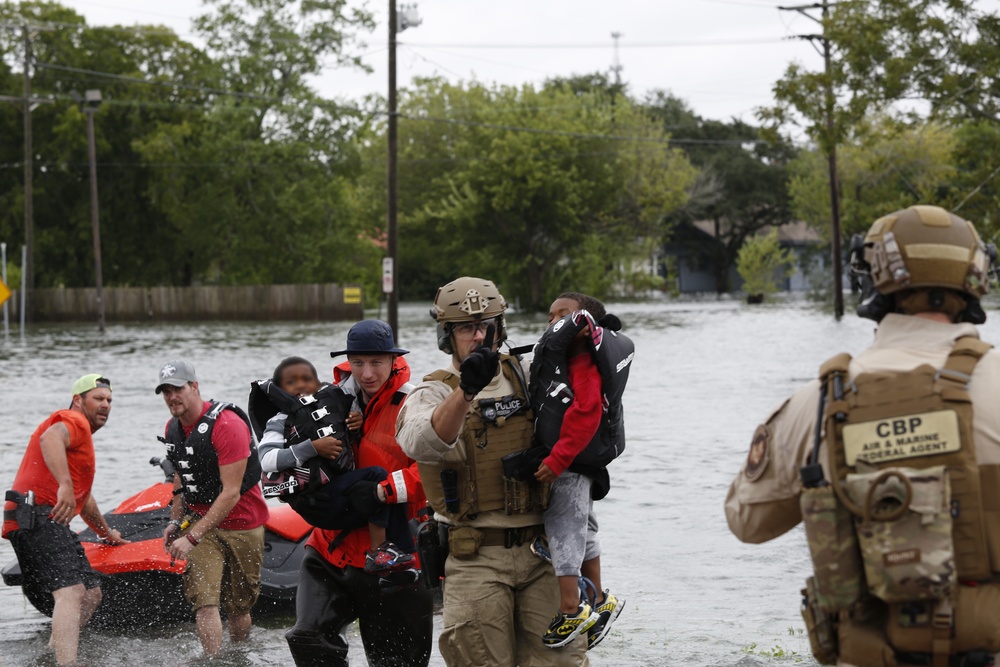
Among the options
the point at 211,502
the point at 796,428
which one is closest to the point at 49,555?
the point at 211,502

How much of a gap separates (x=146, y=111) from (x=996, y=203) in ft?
163

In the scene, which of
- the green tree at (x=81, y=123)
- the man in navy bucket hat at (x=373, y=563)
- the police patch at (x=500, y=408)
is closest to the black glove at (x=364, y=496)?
the man in navy bucket hat at (x=373, y=563)

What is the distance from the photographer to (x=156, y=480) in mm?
14297

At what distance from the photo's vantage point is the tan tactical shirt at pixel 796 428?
136 inches

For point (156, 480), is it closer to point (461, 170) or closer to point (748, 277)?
point (461, 170)

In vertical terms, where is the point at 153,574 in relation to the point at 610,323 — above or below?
below

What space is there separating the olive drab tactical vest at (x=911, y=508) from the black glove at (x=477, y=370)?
4.86ft

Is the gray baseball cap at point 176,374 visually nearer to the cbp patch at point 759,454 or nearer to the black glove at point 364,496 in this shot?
the black glove at point 364,496

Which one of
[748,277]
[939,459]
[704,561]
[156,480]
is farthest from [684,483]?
[748,277]

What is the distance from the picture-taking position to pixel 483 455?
5043 mm

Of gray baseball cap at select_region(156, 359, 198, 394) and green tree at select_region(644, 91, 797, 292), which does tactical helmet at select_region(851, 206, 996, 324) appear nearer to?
gray baseball cap at select_region(156, 359, 198, 394)

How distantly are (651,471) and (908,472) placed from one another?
12.1 m

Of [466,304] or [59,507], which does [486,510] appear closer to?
[466,304]

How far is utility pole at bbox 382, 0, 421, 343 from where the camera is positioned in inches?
1428
